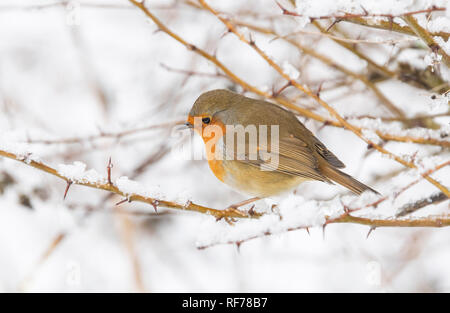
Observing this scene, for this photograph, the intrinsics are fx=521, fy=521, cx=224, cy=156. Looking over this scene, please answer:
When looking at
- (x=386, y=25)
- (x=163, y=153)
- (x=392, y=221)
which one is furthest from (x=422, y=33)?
(x=163, y=153)

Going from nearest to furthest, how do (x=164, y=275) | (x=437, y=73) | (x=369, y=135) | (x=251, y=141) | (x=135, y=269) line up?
(x=369, y=135), (x=437, y=73), (x=251, y=141), (x=135, y=269), (x=164, y=275)

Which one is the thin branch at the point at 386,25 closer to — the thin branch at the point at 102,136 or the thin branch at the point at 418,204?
the thin branch at the point at 418,204

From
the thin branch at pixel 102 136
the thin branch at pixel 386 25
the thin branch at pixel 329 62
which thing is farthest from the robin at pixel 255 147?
the thin branch at pixel 386 25

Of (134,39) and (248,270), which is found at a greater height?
(134,39)

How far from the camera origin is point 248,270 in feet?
15.4

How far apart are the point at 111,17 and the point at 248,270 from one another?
3.41m

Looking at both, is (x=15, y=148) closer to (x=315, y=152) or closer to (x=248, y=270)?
(x=315, y=152)

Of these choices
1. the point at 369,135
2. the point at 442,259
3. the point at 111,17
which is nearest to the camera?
the point at 369,135

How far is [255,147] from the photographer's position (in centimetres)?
330

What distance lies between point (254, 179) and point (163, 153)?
40.0 inches

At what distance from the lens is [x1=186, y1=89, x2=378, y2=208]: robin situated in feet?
10.6

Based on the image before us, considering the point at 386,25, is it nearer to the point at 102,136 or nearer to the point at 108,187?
the point at 108,187

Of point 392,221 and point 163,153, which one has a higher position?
point 163,153
